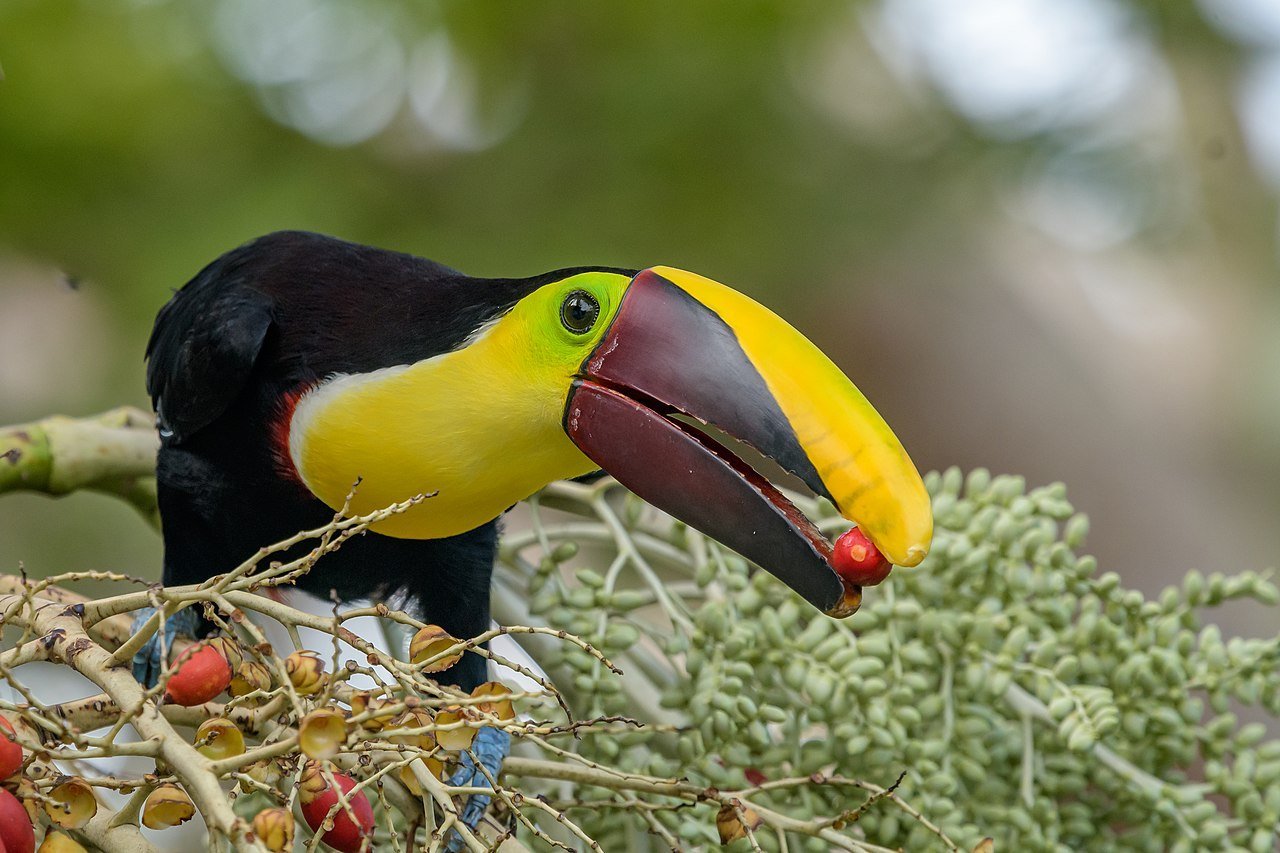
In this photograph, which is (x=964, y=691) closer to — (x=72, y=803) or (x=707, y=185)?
(x=72, y=803)

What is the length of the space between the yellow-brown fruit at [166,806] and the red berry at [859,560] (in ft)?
0.99

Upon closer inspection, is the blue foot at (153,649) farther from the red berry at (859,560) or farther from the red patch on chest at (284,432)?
the red berry at (859,560)

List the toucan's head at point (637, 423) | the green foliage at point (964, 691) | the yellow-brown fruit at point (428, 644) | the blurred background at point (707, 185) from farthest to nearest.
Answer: the blurred background at point (707, 185), the green foliage at point (964, 691), the toucan's head at point (637, 423), the yellow-brown fruit at point (428, 644)

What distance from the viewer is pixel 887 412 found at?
201cm

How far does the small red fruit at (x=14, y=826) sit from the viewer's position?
442 millimetres

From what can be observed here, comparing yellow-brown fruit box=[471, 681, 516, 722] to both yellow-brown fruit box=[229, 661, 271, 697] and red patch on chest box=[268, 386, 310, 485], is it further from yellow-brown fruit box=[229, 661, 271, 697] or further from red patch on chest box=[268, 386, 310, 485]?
red patch on chest box=[268, 386, 310, 485]

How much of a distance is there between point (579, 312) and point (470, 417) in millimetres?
81

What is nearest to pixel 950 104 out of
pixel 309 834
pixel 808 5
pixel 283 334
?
pixel 808 5

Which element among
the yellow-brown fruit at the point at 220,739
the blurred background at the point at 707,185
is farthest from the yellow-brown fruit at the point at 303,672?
the blurred background at the point at 707,185

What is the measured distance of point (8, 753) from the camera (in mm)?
453

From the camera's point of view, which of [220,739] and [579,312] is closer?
[220,739]

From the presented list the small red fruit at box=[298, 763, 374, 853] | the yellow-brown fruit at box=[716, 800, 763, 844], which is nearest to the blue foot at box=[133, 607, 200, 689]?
the small red fruit at box=[298, 763, 374, 853]

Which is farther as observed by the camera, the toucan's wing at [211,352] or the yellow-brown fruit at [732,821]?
the toucan's wing at [211,352]

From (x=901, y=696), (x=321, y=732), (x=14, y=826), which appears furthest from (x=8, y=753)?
(x=901, y=696)
